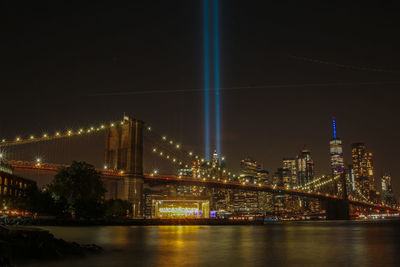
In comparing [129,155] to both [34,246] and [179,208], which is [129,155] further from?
[34,246]

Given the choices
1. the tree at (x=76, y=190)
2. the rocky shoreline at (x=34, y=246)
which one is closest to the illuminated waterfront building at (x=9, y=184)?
the tree at (x=76, y=190)

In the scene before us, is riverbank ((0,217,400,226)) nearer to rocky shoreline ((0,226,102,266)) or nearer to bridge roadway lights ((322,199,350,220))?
rocky shoreline ((0,226,102,266))

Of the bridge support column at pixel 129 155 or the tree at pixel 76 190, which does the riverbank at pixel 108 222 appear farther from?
the bridge support column at pixel 129 155

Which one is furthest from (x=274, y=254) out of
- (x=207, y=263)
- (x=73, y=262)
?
(x=73, y=262)

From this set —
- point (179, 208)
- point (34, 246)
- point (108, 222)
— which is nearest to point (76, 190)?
point (108, 222)

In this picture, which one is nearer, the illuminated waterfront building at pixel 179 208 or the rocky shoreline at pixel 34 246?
the rocky shoreline at pixel 34 246

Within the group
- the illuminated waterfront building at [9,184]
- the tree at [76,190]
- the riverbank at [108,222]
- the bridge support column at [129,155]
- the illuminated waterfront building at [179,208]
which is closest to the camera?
the riverbank at [108,222]
